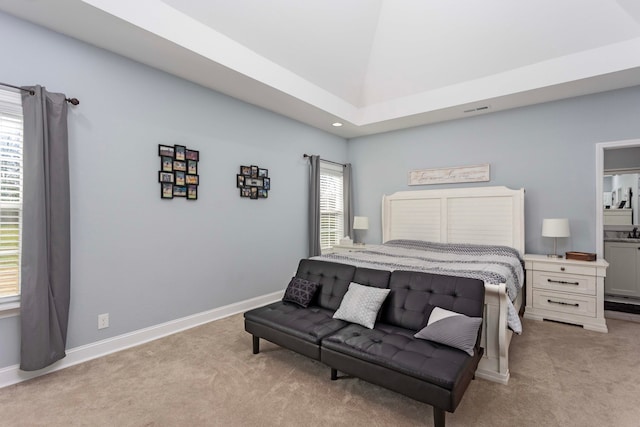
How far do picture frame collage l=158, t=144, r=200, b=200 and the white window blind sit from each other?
3.38ft

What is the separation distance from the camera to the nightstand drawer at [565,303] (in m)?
3.33

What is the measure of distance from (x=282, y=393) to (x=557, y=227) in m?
3.48

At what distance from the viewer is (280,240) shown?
4492 mm

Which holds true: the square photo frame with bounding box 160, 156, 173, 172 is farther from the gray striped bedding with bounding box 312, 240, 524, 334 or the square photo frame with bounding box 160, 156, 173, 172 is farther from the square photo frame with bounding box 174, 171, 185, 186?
the gray striped bedding with bounding box 312, 240, 524, 334

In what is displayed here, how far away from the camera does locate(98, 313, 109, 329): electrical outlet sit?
273cm

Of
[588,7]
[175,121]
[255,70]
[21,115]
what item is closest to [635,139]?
[588,7]

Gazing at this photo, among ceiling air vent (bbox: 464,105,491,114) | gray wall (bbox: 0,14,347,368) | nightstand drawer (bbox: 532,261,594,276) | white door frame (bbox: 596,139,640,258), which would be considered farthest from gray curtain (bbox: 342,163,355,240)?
white door frame (bbox: 596,139,640,258)

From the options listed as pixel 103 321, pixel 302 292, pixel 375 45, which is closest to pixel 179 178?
pixel 103 321

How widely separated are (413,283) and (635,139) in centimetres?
324

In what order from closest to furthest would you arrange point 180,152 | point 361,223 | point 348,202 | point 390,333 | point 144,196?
point 390,333, point 144,196, point 180,152, point 361,223, point 348,202

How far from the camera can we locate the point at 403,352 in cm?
197

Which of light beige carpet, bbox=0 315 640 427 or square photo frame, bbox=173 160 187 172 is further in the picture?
square photo frame, bbox=173 160 187 172

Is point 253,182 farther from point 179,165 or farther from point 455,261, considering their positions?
point 455,261

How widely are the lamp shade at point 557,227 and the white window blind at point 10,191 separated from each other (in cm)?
510
